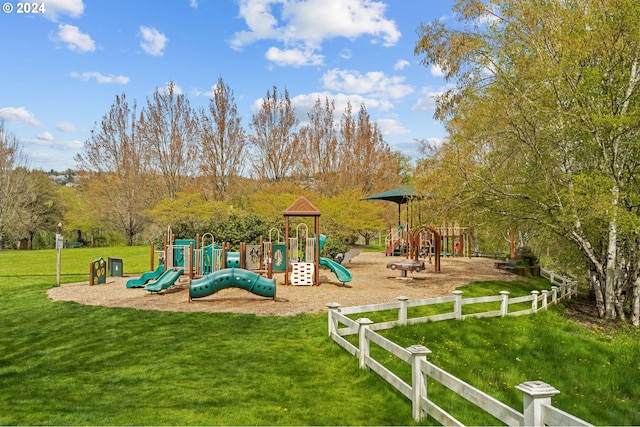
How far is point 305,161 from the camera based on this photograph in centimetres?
4759

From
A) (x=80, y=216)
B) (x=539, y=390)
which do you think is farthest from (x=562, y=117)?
(x=80, y=216)

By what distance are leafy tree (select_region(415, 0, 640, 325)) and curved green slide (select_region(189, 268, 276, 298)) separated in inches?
332

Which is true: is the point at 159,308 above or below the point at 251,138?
below

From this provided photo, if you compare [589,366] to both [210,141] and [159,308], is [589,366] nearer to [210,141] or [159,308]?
[159,308]

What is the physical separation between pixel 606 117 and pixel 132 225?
148ft

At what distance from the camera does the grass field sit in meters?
6.20

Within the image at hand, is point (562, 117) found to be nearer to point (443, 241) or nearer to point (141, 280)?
point (141, 280)

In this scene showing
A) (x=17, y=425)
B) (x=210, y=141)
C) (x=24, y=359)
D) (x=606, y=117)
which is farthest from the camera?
(x=210, y=141)

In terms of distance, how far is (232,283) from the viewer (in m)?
14.2

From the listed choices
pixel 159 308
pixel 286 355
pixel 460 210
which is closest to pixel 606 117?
pixel 460 210

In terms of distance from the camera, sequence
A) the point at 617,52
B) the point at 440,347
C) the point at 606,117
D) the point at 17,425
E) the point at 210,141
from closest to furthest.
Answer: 1. the point at 17,425
2. the point at 440,347
3. the point at 606,117
4. the point at 617,52
5. the point at 210,141

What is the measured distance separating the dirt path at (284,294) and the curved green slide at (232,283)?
1.18 feet

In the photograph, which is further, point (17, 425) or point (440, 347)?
point (440, 347)

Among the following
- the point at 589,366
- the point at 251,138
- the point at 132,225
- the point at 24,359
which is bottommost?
the point at 589,366
